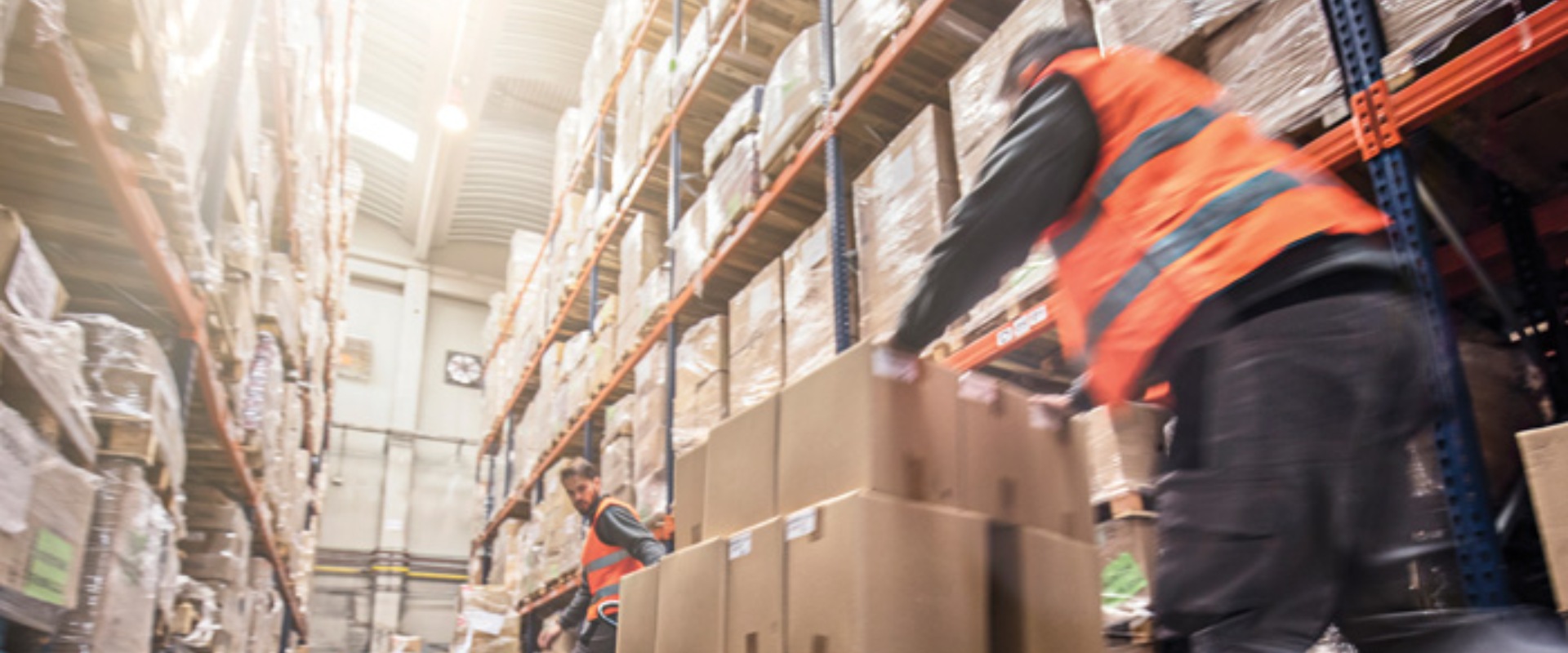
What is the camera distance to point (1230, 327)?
5.25ft

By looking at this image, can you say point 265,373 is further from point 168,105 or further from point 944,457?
point 944,457

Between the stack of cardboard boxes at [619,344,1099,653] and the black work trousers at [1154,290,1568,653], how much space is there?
0.57 metres

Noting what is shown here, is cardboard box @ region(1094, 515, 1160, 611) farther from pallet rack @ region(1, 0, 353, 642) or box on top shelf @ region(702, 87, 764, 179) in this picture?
box on top shelf @ region(702, 87, 764, 179)

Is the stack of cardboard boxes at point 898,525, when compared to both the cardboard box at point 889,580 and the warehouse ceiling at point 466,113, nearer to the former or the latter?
the cardboard box at point 889,580

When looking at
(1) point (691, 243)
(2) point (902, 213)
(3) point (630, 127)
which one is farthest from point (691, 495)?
(3) point (630, 127)

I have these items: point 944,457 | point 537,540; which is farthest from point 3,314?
→ point 537,540

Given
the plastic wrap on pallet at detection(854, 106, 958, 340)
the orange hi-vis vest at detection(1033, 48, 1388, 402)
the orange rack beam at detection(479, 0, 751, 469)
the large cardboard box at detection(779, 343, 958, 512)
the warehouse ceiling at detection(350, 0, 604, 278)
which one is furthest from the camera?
the warehouse ceiling at detection(350, 0, 604, 278)

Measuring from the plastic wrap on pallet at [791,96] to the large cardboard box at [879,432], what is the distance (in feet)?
8.00

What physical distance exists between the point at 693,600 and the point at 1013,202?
130 centimetres

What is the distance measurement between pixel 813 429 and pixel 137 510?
2170mm

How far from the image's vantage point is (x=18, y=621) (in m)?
2.44

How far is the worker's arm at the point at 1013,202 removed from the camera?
1909 millimetres

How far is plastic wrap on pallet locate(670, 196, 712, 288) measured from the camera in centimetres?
562

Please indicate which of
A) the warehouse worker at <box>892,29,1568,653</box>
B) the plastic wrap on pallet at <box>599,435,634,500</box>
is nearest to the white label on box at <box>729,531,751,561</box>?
the warehouse worker at <box>892,29,1568,653</box>
